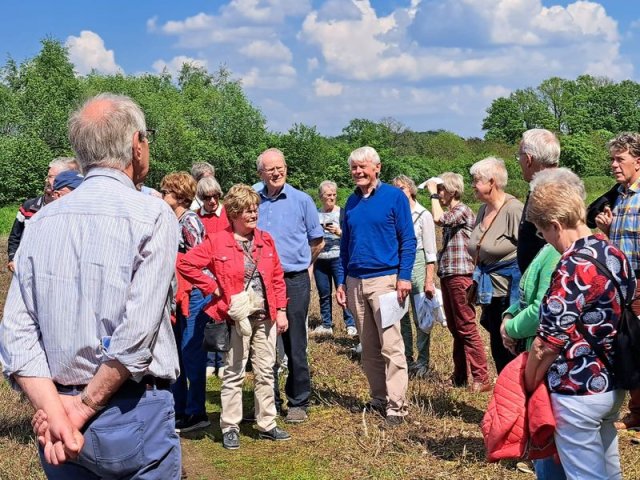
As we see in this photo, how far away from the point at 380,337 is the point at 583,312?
2.87 meters

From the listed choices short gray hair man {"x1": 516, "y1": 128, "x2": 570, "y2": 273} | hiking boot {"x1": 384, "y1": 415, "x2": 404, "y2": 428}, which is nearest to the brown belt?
short gray hair man {"x1": 516, "y1": 128, "x2": 570, "y2": 273}

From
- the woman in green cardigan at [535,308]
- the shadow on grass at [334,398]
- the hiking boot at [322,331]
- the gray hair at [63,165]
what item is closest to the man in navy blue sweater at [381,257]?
the shadow on grass at [334,398]

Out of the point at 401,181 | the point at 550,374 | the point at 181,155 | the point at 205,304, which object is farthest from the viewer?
the point at 181,155

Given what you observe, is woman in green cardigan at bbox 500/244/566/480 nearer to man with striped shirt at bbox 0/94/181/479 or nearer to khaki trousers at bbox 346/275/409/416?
man with striped shirt at bbox 0/94/181/479

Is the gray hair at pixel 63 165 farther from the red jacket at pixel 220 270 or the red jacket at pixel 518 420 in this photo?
the red jacket at pixel 518 420

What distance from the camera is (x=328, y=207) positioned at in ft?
33.3

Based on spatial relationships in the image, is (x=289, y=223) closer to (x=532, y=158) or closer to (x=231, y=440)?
(x=231, y=440)

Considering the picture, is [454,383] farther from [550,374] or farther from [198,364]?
[550,374]

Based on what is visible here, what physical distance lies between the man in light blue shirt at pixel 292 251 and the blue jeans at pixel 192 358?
2.37 feet

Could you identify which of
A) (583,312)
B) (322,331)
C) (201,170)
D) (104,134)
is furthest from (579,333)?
(322,331)

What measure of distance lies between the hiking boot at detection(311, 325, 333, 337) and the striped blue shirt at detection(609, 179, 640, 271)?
525 cm

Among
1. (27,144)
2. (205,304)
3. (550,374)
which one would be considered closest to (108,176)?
(550,374)

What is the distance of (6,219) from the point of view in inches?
1442

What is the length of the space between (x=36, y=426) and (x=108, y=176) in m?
0.87
